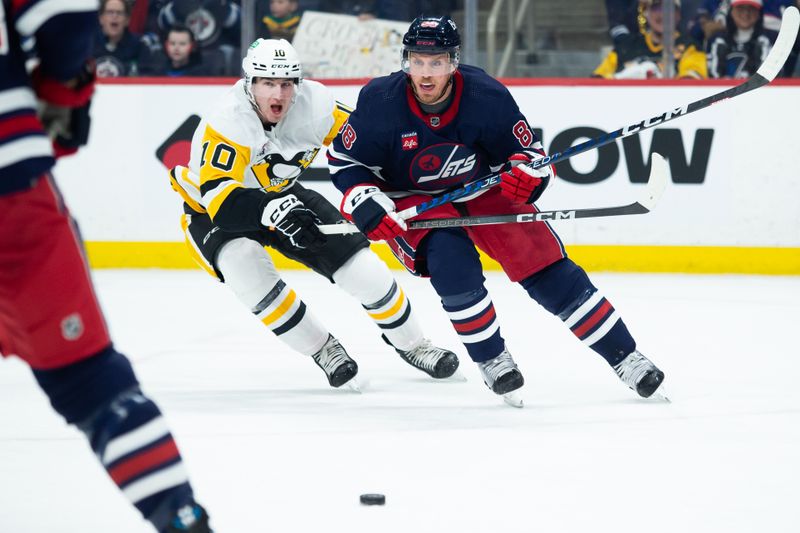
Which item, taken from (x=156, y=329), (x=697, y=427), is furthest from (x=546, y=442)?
(x=156, y=329)

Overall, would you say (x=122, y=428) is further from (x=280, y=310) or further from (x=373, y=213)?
(x=280, y=310)

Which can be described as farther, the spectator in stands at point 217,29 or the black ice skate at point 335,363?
the spectator in stands at point 217,29

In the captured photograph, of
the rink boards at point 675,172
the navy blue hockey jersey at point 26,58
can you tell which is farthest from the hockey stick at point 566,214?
the rink boards at point 675,172

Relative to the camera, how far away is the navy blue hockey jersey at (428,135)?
316 cm

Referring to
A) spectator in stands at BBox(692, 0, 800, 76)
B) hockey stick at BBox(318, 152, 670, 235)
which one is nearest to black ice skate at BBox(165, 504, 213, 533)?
hockey stick at BBox(318, 152, 670, 235)

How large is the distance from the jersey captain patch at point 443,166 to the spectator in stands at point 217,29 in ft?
9.44

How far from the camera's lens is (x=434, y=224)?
315 centimetres

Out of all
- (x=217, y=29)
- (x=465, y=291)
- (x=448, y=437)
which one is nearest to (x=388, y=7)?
(x=217, y=29)

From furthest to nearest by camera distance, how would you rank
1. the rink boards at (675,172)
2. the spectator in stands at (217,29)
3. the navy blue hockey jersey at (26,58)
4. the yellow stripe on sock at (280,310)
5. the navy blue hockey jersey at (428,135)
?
1. the spectator in stands at (217,29)
2. the rink boards at (675,172)
3. the yellow stripe on sock at (280,310)
4. the navy blue hockey jersey at (428,135)
5. the navy blue hockey jersey at (26,58)

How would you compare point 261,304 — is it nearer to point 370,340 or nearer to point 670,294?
point 370,340

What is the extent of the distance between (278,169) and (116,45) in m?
2.80

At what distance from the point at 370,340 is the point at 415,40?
145 cm

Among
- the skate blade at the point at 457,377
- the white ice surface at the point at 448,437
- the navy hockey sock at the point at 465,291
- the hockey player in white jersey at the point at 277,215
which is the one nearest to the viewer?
the white ice surface at the point at 448,437

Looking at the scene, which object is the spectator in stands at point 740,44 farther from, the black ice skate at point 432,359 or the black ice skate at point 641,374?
the black ice skate at point 641,374
